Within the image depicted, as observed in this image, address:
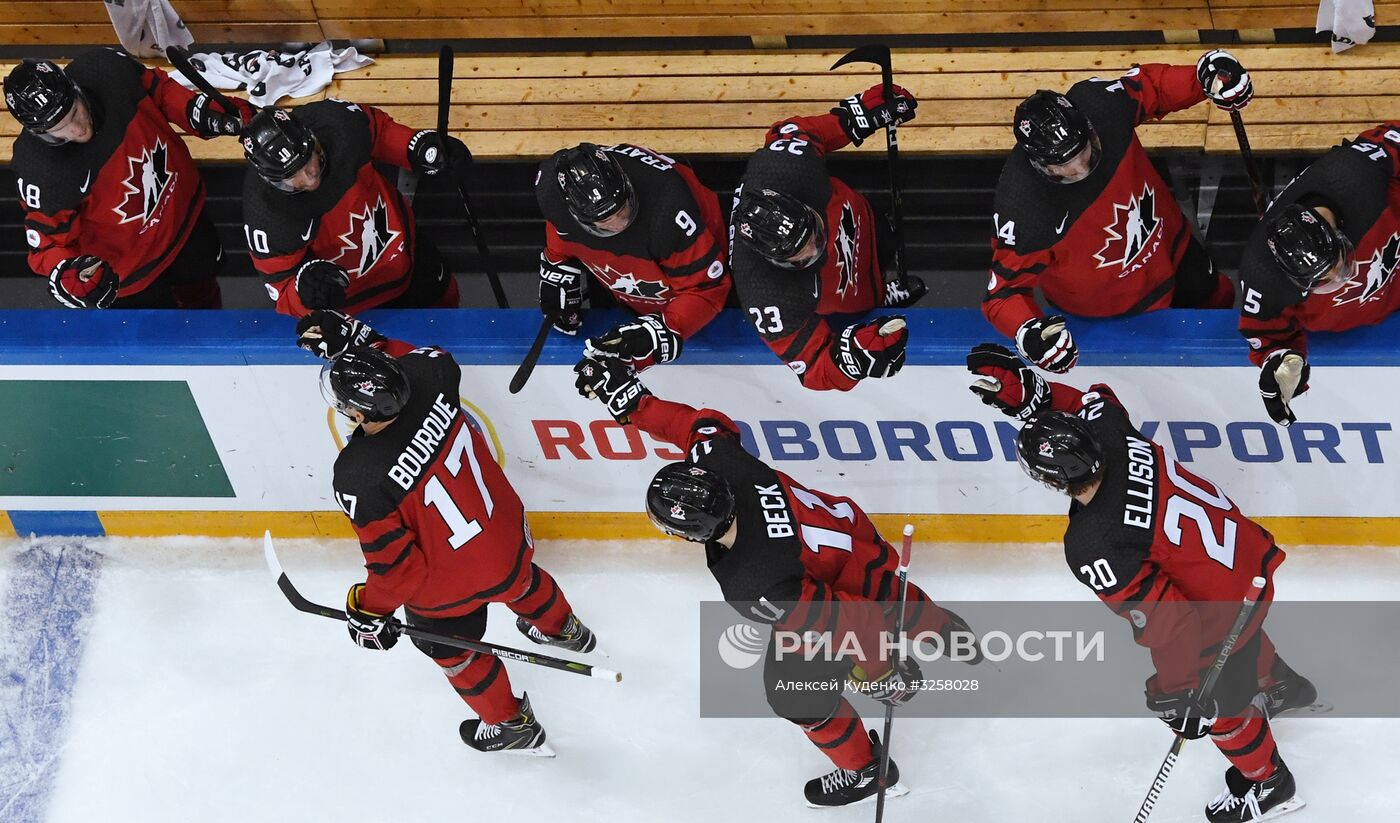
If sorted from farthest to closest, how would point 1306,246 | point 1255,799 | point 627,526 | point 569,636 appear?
1. point 627,526
2. point 569,636
3. point 1255,799
4. point 1306,246

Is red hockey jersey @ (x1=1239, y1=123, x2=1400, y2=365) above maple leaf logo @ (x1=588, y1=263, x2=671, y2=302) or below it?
above

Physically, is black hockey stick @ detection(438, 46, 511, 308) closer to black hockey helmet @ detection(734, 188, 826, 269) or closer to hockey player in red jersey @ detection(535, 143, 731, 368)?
hockey player in red jersey @ detection(535, 143, 731, 368)

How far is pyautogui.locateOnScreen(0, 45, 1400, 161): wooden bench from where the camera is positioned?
4977mm

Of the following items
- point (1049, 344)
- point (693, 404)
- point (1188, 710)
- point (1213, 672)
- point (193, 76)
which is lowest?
point (1188, 710)

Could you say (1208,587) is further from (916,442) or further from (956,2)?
(956,2)

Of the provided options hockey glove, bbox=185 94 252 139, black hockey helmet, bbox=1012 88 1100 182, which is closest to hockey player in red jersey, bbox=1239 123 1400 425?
black hockey helmet, bbox=1012 88 1100 182

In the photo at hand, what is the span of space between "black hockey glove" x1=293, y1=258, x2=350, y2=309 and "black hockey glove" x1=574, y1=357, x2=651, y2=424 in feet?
2.47

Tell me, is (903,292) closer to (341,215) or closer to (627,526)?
(627,526)

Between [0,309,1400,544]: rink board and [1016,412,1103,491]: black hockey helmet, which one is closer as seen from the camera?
[1016,412,1103,491]: black hockey helmet

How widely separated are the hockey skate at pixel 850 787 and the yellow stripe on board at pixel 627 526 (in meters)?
0.75

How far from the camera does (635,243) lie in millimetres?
3938

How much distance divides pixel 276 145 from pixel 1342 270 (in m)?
2.64

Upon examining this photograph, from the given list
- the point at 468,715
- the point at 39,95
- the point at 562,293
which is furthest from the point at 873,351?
the point at 39,95

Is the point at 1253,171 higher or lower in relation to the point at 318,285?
higher
